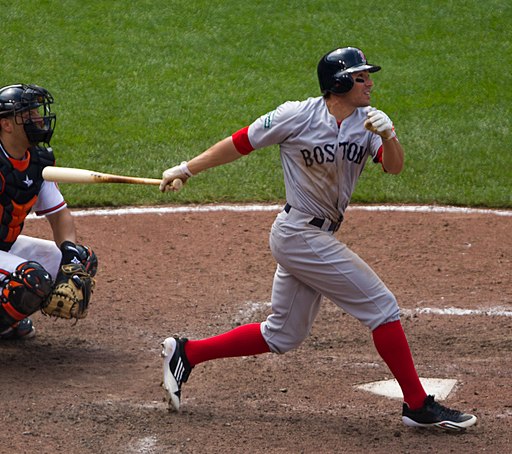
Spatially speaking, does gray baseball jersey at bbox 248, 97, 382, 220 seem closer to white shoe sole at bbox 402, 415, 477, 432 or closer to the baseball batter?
the baseball batter

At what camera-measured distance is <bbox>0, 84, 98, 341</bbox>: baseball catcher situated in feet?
18.9

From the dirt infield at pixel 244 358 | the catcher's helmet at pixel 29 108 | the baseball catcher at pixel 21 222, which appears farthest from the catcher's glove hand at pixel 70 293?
the catcher's helmet at pixel 29 108

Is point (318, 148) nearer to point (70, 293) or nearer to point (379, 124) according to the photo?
point (379, 124)

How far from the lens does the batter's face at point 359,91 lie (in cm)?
499

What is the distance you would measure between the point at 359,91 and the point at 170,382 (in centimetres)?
168

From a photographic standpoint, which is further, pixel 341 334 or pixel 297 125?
pixel 341 334

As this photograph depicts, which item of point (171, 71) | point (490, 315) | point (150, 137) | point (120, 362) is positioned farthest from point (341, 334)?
point (171, 71)

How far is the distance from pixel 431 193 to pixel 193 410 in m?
4.34

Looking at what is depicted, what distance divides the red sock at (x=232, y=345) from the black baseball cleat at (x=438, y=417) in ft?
2.72

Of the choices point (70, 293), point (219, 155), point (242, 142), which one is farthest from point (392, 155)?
point (70, 293)

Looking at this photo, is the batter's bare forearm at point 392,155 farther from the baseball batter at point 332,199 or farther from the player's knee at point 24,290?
the player's knee at point 24,290

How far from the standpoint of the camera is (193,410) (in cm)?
522

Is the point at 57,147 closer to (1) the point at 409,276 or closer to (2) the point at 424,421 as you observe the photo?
(1) the point at 409,276

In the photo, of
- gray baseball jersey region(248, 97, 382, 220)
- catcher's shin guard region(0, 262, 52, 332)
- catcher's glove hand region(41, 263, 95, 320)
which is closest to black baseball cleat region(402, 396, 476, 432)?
gray baseball jersey region(248, 97, 382, 220)
